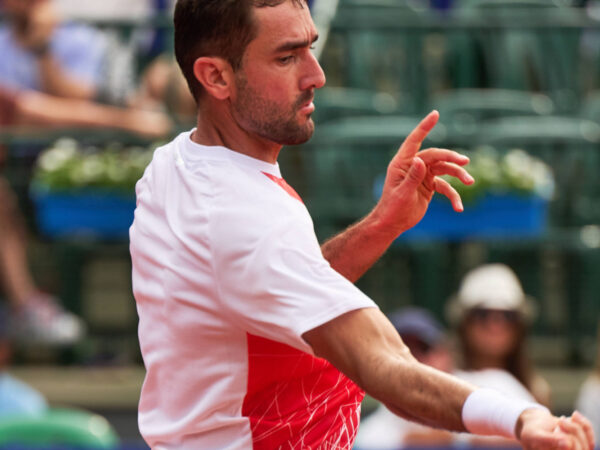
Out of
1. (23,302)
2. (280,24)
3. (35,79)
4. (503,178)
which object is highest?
(280,24)

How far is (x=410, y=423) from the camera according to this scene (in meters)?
4.77

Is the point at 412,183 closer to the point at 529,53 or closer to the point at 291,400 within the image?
the point at 291,400

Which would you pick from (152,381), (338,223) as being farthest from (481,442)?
(152,381)

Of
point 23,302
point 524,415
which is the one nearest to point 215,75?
point 524,415

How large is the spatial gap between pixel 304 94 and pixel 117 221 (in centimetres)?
431

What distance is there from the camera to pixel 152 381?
2.03 metres

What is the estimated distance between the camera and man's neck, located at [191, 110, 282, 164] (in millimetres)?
1994

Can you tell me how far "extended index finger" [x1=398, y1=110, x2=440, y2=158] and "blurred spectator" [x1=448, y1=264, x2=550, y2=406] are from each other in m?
2.74

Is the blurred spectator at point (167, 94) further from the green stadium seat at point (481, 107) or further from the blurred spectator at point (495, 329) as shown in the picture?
the blurred spectator at point (495, 329)

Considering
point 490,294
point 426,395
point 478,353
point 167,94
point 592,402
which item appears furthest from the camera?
point 167,94

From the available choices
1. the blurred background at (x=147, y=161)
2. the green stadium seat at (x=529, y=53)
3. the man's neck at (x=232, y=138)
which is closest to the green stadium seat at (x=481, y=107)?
the blurred background at (x=147, y=161)

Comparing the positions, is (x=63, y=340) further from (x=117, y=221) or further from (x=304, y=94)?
(x=304, y=94)

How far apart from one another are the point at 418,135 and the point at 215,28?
17.8 inches

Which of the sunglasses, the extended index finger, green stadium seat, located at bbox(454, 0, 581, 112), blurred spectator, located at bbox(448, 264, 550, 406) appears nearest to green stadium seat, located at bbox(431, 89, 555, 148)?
green stadium seat, located at bbox(454, 0, 581, 112)
